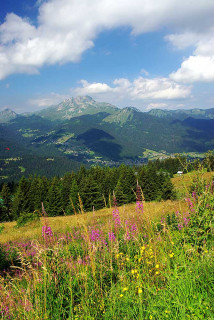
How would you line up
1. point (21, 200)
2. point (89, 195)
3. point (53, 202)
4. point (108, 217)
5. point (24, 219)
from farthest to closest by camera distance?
point (21, 200), point (53, 202), point (89, 195), point (24, 219), point (108, 217)

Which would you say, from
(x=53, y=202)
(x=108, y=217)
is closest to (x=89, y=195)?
(x=53, y=202)

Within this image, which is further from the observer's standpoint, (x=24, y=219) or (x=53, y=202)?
(x=53, y=202)

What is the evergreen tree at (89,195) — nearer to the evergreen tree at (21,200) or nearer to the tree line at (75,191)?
the tree line at (75,191)

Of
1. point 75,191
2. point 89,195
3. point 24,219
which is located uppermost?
point 24,219

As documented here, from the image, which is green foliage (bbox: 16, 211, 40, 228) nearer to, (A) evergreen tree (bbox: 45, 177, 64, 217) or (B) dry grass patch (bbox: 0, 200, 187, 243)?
(B) dry grass patch (bbox: 0, 200, 187, 243)

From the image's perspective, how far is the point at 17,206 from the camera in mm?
51031

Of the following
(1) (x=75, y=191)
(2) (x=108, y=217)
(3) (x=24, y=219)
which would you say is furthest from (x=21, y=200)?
(2) (x=108, y=217)

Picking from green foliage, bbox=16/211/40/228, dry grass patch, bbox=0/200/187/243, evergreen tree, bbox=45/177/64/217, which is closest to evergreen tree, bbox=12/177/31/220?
evergreen tree, bbox=45/177/64/217

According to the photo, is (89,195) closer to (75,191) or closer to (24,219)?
(75,191)

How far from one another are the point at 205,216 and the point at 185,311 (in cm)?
184

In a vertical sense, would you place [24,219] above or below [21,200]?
above

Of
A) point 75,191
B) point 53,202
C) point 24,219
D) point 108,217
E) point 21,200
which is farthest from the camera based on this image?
point 21,200

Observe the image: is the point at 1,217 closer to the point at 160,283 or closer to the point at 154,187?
the point at 154,187

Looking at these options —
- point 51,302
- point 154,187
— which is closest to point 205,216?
point 51,302
